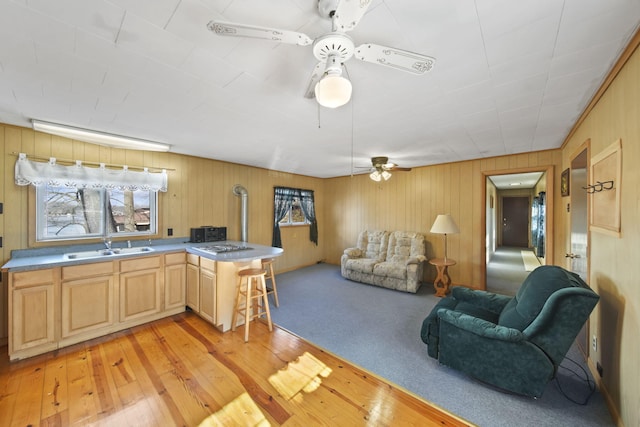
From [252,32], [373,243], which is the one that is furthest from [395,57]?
[373,243]

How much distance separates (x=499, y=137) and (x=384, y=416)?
3.30m

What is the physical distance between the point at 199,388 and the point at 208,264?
135cm

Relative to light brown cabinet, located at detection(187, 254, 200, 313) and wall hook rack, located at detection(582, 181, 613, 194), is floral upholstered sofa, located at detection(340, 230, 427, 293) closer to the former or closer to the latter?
wall hook rack, located at detection(582, 181, 613, 194)

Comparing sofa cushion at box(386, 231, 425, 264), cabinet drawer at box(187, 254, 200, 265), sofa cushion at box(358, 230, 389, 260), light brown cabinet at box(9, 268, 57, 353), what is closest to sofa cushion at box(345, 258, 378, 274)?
sofa cushion at box(358, 230, 389, 260)

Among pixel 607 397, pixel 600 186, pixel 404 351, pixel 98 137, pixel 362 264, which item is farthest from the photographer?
pixel 362 264

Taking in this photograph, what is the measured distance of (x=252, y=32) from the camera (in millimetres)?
1038

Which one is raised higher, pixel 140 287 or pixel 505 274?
pixel 140 287

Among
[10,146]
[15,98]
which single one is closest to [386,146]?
Result: [15,98]

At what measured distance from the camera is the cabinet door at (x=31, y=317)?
232cm

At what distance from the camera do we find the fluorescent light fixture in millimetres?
2605

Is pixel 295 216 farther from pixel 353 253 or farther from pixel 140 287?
pixel 140 287

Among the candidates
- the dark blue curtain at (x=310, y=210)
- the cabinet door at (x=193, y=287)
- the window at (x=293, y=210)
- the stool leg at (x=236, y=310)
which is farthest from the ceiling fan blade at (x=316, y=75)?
the dark blue curtain at (x=310, y=210)

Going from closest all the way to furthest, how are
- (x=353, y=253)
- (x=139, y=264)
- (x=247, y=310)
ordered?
(x=247, y=310), (x=139, y=264), (x=353, y=253)

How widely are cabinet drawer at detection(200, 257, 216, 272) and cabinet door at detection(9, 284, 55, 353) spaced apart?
1375 millimetres
